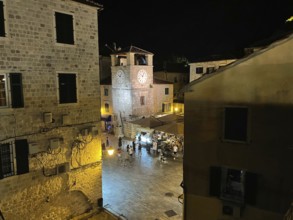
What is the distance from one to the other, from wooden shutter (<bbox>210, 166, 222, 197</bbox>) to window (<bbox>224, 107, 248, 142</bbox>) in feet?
4.96

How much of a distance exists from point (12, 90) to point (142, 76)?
23931mm

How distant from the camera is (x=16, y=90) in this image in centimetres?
1074

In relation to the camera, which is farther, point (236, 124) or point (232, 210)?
point (232, 210)

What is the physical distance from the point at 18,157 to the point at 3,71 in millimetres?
4111

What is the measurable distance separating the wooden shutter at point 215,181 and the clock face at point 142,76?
24694mm

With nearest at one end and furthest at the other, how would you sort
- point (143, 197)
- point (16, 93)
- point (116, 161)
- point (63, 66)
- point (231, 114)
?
1. point (231, 114)
2. point (16, 93)
3. point (63, 66)
4. point (143, 197)
5. point (116, 161)

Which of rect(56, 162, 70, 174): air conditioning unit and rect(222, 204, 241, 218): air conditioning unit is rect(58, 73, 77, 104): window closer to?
rect(56, 162, 70, 174): air conditioning unit

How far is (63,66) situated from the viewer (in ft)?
40.2

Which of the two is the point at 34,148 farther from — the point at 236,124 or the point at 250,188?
the point at 250,188

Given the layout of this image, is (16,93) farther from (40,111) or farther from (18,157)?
(18,157)

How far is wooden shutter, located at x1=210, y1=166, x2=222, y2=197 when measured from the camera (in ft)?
31.9

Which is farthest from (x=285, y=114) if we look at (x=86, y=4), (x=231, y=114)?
(x=86, y=4)

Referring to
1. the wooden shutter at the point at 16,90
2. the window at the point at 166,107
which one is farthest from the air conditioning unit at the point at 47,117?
the window at the point at 166,107

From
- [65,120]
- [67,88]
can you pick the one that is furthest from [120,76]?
[65,120]
